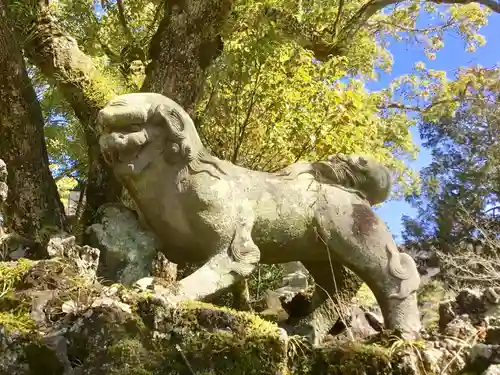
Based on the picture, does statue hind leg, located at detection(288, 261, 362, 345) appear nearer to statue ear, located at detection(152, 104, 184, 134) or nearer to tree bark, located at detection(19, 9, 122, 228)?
statue ear, located at detection(152, 104, 184, 134)

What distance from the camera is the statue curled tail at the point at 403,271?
265 centimetres

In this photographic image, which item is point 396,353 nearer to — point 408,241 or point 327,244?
point 327,244

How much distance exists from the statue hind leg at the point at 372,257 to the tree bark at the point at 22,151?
1559mm

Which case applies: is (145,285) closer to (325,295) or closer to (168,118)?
(168,118)

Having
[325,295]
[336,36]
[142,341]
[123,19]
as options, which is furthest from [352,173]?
[123,19]

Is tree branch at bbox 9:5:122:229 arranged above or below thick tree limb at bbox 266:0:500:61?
below

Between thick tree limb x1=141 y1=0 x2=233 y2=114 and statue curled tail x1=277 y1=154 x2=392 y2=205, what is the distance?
4.08ft

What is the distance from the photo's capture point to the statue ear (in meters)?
2.51

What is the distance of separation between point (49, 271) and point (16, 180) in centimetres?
147

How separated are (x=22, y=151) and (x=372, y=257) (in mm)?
2049

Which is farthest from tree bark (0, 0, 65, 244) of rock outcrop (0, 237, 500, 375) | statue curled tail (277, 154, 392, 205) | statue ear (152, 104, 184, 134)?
statue curled tail (277, 154, 392, 205)

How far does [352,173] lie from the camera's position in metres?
2.89

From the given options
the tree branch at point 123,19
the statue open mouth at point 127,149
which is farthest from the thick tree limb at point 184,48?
the tree branch at point 123,19

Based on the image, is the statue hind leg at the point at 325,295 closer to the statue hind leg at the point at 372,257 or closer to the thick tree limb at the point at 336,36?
the statue hind leg at the point at 372,257
